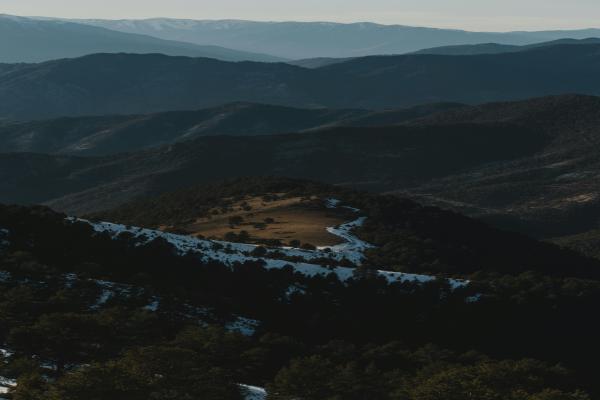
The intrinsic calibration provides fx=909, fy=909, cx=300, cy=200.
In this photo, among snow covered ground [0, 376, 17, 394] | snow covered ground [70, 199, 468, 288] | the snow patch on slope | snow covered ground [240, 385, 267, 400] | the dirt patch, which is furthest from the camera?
the dirt patch

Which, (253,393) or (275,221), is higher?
(253,393)

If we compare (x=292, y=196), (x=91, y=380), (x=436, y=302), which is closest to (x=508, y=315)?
(x=436, y=302)

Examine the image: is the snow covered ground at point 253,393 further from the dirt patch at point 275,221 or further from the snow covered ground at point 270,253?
the dirt patch at point 275,221

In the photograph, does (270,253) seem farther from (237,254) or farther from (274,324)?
(274,324)

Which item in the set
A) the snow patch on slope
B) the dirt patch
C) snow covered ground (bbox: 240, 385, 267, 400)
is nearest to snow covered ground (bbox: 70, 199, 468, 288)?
the snow patch on slope

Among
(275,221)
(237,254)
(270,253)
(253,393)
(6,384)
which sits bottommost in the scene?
(275,221)

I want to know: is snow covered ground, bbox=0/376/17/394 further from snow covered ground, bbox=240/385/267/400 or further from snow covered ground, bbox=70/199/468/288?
snow covered ground, bbox=70/199/468/288

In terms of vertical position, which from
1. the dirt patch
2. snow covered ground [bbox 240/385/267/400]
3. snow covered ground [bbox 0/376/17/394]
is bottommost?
the dirt patch

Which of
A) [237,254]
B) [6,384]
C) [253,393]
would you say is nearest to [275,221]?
[237,254]

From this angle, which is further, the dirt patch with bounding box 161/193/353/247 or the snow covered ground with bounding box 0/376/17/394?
the dirt patch with bounding box 161/193/353/247
